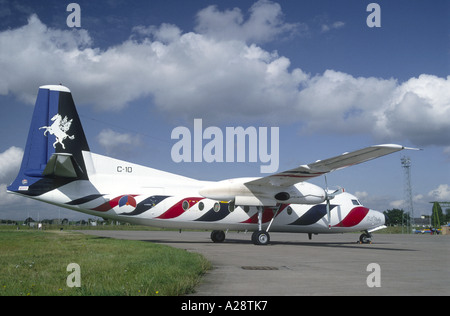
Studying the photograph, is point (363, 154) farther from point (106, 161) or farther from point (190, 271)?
point (106, 161)

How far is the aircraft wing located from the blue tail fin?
8.75 m

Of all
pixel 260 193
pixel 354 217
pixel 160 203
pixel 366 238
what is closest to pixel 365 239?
pixel 366 238

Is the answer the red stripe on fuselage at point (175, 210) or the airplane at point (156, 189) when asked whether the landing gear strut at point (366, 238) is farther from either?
the red stripe on fuselage at point (175, 210)

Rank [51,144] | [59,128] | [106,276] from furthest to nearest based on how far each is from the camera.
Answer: [59,128], [51,144], [106,276]

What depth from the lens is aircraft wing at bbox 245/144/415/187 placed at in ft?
56.2

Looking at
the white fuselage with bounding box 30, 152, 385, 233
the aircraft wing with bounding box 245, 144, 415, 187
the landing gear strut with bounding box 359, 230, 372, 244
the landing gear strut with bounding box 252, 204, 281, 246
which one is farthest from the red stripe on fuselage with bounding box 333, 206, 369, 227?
the aircraft wing with bounding box 245, 144, 415, 187

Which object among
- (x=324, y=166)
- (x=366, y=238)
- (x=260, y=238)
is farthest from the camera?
(x=366, y=238)

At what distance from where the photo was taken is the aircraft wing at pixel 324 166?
1714 cm

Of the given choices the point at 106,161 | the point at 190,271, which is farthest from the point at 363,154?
the point at 106,161

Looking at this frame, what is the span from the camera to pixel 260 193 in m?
21.8

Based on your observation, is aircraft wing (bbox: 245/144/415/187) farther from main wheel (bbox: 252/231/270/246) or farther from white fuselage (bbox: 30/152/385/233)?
main wheel (bbox: 252/231/270/246)

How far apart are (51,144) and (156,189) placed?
558 cm

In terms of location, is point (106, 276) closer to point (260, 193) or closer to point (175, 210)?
point (175, 210)

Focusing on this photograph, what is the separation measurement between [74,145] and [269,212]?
11.1 m
